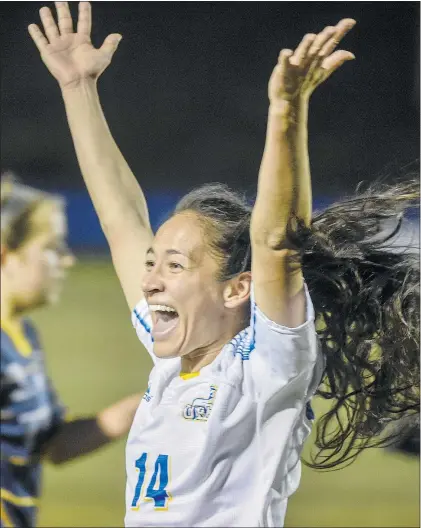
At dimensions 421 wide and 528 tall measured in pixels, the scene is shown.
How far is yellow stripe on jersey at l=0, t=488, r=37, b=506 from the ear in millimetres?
734

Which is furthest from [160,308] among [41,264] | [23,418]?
[23,418]

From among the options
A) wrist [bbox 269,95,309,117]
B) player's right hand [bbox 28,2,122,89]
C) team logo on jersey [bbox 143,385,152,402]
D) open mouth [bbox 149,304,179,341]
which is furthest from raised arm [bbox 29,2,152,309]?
wrist [bbox 269,95,309,117]

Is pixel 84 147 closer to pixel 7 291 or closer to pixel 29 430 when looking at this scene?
pixel 7 291

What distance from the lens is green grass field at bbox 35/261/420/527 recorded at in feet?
6.61

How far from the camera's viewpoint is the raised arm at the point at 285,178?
168 cm

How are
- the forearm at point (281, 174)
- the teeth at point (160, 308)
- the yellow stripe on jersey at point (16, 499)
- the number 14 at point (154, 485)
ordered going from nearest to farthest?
the forearm at point (281, 174) → the number 14 at point (154, 485) → the teeth at point (160, 308) → the yellow stripe on jersey at point (16, 499)

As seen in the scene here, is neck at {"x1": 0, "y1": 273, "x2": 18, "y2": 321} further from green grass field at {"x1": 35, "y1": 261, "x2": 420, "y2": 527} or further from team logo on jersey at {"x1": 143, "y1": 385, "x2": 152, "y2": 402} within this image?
team logo on jersey at {"x1": 143, "y1": 385, "x2": 152, "y2": 402}

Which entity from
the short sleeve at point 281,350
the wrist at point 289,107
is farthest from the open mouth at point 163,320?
the wrist at point 289,107

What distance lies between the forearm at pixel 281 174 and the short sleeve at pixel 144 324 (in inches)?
15.4

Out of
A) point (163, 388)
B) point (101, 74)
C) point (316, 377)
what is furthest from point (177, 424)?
point (101, 74)

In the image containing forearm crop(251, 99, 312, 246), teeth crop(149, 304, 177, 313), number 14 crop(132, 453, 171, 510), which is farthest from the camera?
teeth crop(149, 304, 177, 313)

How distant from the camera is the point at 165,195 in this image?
6.58ft

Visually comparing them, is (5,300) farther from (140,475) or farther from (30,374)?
(140,475)

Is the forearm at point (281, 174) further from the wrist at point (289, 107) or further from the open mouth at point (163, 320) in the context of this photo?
the open mouth at point (163, 320)
